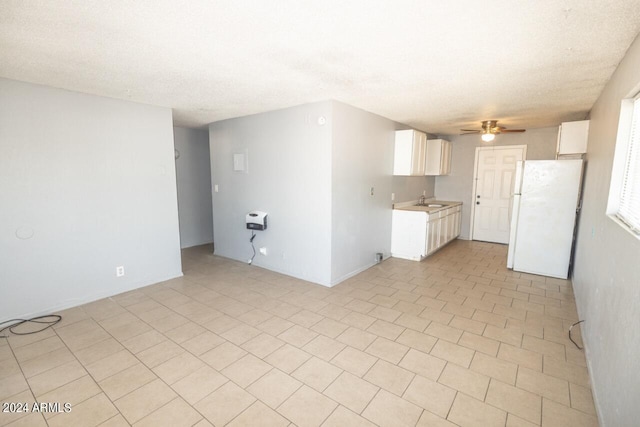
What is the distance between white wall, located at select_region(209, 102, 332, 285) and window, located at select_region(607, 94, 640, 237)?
2.58m

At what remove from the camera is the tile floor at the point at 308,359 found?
1.85 metres

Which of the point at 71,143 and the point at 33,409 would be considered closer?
the point at 33,409

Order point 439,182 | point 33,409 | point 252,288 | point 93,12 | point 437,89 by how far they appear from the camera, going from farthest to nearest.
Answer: point 439,182 → point 252,288 → point 437,89 → point 33,409 → point 93,12

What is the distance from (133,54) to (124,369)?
241cm

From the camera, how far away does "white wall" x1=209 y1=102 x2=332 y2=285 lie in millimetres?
3818

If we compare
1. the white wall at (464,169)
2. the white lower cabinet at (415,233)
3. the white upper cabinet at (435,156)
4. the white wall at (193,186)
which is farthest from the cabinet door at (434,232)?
the white wall at (193,186)

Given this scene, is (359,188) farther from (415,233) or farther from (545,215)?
(545,215)

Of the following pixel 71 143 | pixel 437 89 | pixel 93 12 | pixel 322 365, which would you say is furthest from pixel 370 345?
pixel 71 143

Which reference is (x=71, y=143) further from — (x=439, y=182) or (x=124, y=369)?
(x=439, y=182)

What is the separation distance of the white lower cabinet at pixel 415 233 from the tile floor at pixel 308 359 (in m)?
1.21

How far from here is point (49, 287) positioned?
3.13 meters

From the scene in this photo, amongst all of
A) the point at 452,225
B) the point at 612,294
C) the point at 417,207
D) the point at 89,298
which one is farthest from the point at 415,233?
the point at 89,298

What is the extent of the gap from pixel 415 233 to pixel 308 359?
3.28m

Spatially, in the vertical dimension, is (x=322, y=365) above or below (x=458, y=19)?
below
